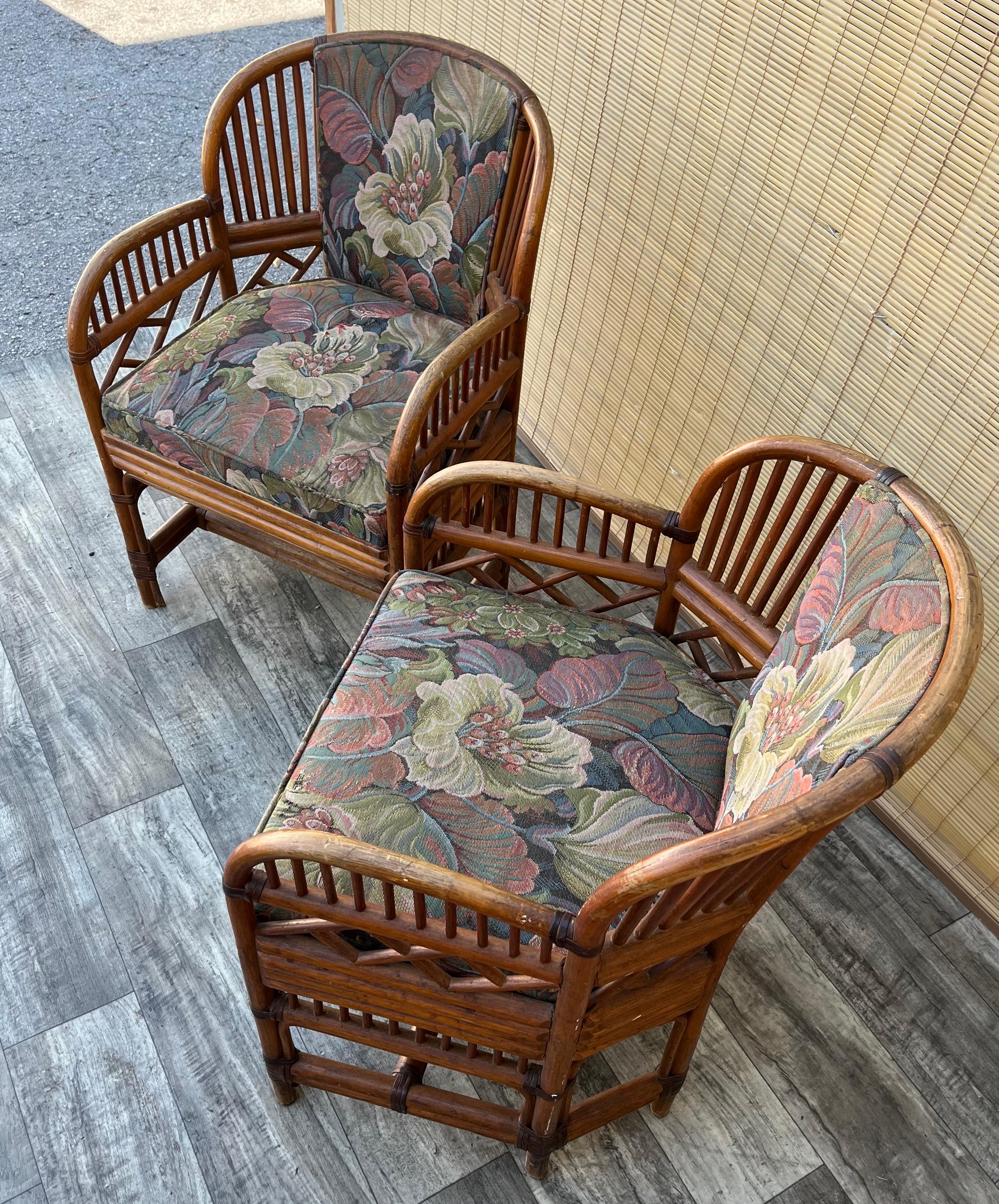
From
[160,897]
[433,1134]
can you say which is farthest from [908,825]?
[160,897]

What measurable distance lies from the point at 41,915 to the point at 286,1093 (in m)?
0.45

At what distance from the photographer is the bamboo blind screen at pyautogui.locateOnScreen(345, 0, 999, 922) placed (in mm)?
1234

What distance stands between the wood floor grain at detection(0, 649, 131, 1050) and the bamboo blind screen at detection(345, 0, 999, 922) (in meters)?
1.11

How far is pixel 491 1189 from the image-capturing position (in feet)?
4.27

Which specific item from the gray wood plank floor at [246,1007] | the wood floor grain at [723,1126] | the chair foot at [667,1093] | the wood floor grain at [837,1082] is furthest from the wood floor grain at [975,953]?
the chair foot at [667,1093]

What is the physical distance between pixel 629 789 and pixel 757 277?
2.59 ft

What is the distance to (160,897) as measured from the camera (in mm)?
1531

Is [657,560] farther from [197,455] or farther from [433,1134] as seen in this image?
[433,1134]

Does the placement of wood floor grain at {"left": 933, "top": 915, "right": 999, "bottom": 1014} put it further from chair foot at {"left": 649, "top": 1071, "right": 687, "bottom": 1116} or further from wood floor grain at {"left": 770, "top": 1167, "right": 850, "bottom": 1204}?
chair foot at {"left": 649, "top": 1071, "right": 687, "bottom": 1116}

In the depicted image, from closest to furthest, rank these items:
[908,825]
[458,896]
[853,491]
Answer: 1. [458,896]
2. [853,491]
3. [908,825]

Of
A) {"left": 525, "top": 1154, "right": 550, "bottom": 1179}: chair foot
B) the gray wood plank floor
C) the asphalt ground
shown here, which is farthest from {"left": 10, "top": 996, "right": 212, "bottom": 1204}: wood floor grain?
the asphalt ground

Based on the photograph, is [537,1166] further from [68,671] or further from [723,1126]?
[68,671]

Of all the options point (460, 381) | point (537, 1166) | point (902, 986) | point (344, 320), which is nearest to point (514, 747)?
point (537, 1166)

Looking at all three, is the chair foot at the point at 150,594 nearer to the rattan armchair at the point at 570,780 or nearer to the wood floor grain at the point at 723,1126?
the rattan armchair at the point at 570,780
